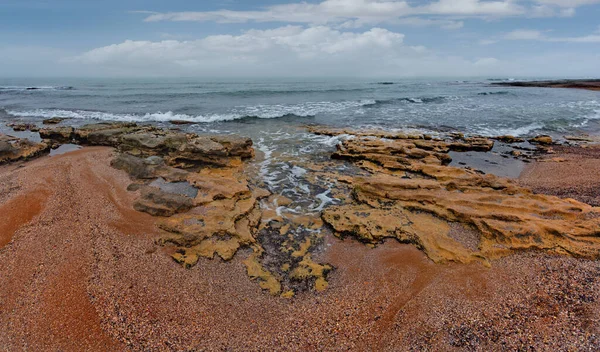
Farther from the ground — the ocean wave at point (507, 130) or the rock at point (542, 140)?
the ocean wave at point (507, 130)

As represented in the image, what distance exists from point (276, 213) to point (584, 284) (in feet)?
18.6

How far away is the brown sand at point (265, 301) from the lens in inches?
147

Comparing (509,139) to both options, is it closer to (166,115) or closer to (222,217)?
(222,217)

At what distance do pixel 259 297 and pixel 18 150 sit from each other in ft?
37.8

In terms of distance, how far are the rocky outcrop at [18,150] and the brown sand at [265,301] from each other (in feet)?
20.0

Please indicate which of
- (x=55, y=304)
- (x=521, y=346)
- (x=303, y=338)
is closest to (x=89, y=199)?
(x=55, y=304)

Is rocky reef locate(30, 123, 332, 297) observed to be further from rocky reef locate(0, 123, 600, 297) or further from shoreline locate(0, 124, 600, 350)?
shoreline locate(0, 124, 600, 350)

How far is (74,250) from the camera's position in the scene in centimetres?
509

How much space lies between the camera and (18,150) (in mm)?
10461

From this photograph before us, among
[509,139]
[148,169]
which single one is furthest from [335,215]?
[509,139]

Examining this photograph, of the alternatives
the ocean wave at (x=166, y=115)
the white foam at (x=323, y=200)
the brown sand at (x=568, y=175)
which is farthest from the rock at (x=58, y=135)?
the brown sand at (x=568, y=175)

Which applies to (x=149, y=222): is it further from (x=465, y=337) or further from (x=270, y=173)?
(x=465, y=337)

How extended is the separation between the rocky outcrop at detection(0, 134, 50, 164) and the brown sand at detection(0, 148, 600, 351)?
608 cm

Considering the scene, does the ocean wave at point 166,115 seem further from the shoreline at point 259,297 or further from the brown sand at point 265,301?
the brown sand at point 265,301
